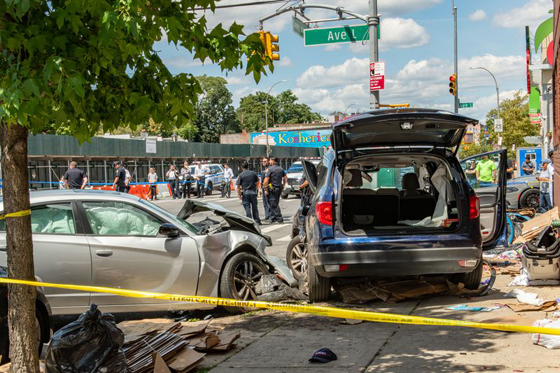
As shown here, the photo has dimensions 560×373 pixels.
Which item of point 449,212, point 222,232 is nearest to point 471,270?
point 449,212

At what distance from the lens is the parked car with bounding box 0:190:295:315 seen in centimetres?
664

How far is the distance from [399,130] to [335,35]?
1321 cm

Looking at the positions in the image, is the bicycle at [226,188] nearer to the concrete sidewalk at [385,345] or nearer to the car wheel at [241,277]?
the car wheel at [241,277]

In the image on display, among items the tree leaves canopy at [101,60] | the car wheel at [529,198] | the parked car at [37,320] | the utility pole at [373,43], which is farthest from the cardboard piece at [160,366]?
the car wheel at [529,198]

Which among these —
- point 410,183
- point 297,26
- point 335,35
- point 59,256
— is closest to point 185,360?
point 59,256

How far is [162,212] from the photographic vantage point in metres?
7.40

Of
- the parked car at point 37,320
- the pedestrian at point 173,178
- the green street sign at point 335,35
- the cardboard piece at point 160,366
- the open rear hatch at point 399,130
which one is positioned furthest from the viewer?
the pedestrian at point 173,178

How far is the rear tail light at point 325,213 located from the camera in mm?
7320

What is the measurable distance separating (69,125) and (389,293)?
459cm

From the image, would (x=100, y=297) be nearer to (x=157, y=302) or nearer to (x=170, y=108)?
(x=157, y=302)

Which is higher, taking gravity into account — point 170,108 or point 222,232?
point 170,108

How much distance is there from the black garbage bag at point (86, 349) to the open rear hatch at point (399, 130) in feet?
12.0

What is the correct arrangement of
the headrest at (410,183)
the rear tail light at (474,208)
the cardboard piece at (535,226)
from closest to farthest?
the rear tail light at (474,208) < the headrest at (410,183) < the cardboard piece at (535,226)

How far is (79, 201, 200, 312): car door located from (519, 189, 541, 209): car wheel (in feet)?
49.8
